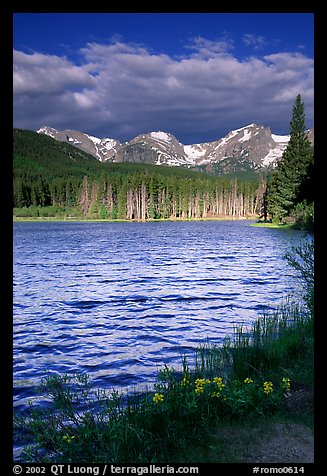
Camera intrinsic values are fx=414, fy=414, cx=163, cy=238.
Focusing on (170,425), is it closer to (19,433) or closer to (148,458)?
(148,458)

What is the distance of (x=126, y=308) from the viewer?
638 inches

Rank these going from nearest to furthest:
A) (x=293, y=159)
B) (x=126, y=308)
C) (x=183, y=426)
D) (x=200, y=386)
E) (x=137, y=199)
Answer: (x=183, y=426) < (x=200, y=386) < (x=126, y=308) < (x=293, y=159) < (x=137, y=199)

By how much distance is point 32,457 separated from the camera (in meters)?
5.59

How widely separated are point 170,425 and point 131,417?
2.31 ft

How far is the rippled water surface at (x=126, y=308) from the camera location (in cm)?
1031

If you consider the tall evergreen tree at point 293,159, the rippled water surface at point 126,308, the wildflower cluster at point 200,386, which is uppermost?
the tall evergreen tree at point 293,159

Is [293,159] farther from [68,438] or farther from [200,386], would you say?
[68,438]

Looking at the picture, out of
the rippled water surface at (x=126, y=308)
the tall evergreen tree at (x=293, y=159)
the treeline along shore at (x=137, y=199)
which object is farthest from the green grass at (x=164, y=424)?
the treeline along shore at (x=137, y=199)

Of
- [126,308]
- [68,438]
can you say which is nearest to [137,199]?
[126,308]

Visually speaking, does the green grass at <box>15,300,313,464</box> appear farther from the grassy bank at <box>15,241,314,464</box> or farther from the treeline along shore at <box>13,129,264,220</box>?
the treeline along shore at <box>13,129,264,220</box>

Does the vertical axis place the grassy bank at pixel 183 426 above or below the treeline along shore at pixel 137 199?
below

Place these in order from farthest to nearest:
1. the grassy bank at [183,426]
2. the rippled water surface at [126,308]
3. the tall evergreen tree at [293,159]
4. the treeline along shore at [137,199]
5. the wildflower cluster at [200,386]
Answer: the treeline along shore at [137,199]
the tall evergreen tree at [293,159]
the rippled water surface at [126,308]
the wildflower cluster at [200,386]
the grassy bank at [183,426]

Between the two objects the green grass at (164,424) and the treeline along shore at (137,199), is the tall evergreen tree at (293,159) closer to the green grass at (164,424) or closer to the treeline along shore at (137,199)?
the green grass at (164,424)

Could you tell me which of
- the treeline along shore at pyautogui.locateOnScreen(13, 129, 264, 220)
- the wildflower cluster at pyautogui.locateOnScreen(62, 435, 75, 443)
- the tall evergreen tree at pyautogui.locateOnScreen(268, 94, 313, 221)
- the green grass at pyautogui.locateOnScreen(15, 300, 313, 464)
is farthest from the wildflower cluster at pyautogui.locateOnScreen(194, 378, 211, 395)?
the treeline along shore at pyautogui.locateOnScreen(13, 129, 264, 220)
